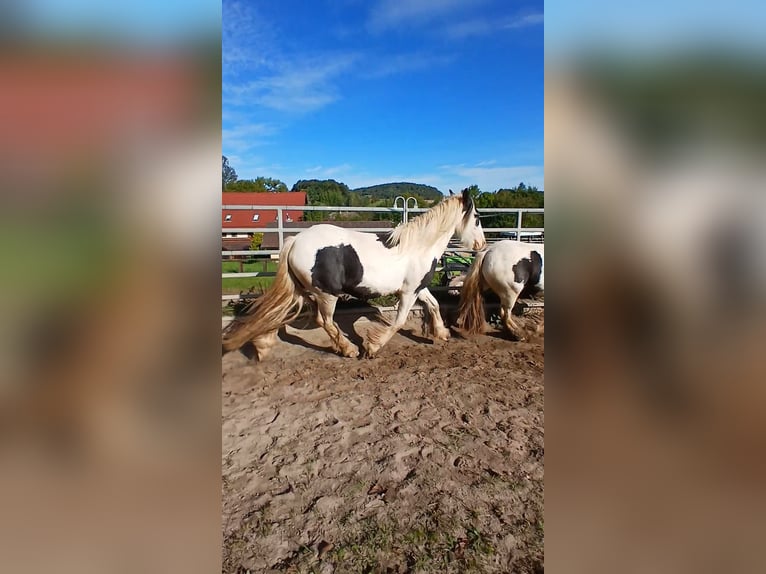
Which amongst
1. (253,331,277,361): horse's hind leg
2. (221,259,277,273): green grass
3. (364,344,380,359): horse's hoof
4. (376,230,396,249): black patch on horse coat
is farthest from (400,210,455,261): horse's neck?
(221,259,277,273): green grass

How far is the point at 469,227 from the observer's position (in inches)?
135

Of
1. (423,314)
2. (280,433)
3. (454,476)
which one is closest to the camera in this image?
(454,476)

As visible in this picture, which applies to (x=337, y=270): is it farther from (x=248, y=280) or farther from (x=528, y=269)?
(x=528, y=269)

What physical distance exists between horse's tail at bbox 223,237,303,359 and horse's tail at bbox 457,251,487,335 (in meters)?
1.61

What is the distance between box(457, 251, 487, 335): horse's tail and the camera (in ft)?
11.8

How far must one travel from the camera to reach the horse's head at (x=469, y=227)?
3325mm

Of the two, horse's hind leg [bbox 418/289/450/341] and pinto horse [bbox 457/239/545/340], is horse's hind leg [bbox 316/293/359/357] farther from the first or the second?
pinto horse [bbox 457/239/545/340]

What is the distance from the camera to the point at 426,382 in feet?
8.52

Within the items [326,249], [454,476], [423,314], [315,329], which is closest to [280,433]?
[454,476]

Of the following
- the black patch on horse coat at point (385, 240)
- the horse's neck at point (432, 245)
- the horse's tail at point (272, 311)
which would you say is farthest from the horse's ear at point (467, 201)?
the horse's tail at point (272, 311)

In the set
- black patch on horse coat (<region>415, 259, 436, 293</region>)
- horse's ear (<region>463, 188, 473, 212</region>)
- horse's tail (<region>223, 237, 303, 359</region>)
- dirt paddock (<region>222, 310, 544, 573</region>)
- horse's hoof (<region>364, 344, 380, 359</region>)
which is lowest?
dirt paddock (<region>222, 310, 544, 573</region>)

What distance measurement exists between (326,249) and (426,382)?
1197mm

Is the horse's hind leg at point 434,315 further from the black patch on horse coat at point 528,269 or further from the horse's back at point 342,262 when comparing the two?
the black patch on horse coat at point 528,269
